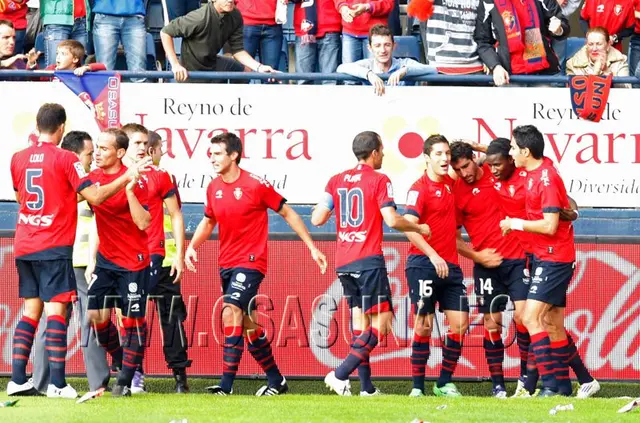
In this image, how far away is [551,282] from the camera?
10852 millimetres

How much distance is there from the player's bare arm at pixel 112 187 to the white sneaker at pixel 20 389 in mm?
1604

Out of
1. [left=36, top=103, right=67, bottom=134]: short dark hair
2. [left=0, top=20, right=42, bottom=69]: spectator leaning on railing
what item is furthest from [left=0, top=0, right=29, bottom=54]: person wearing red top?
[left=36, top=103, right=67, bottom=134]: short dark hair

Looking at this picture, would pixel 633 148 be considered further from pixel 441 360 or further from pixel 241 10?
pixel 241 10

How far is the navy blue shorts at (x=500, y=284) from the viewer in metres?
11.7

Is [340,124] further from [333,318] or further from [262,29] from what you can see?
[262,29]

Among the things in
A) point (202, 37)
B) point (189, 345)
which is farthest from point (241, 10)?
point (189, 345)

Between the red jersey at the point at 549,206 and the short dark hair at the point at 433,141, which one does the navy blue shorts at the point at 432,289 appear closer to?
the red jersey at the point at 549,206

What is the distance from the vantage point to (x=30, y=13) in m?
15.3

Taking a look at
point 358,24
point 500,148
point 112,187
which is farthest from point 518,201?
point 112,187

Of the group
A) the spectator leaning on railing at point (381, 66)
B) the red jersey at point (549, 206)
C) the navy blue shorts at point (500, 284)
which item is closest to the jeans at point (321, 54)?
the spectator leaning on railing at point (381, 66)

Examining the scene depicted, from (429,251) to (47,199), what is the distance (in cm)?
313

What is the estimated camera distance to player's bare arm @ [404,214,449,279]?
36.0 ft

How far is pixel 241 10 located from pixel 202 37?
115cm

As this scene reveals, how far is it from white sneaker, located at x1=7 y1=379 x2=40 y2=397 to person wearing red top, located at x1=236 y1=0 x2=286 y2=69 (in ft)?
16.4
